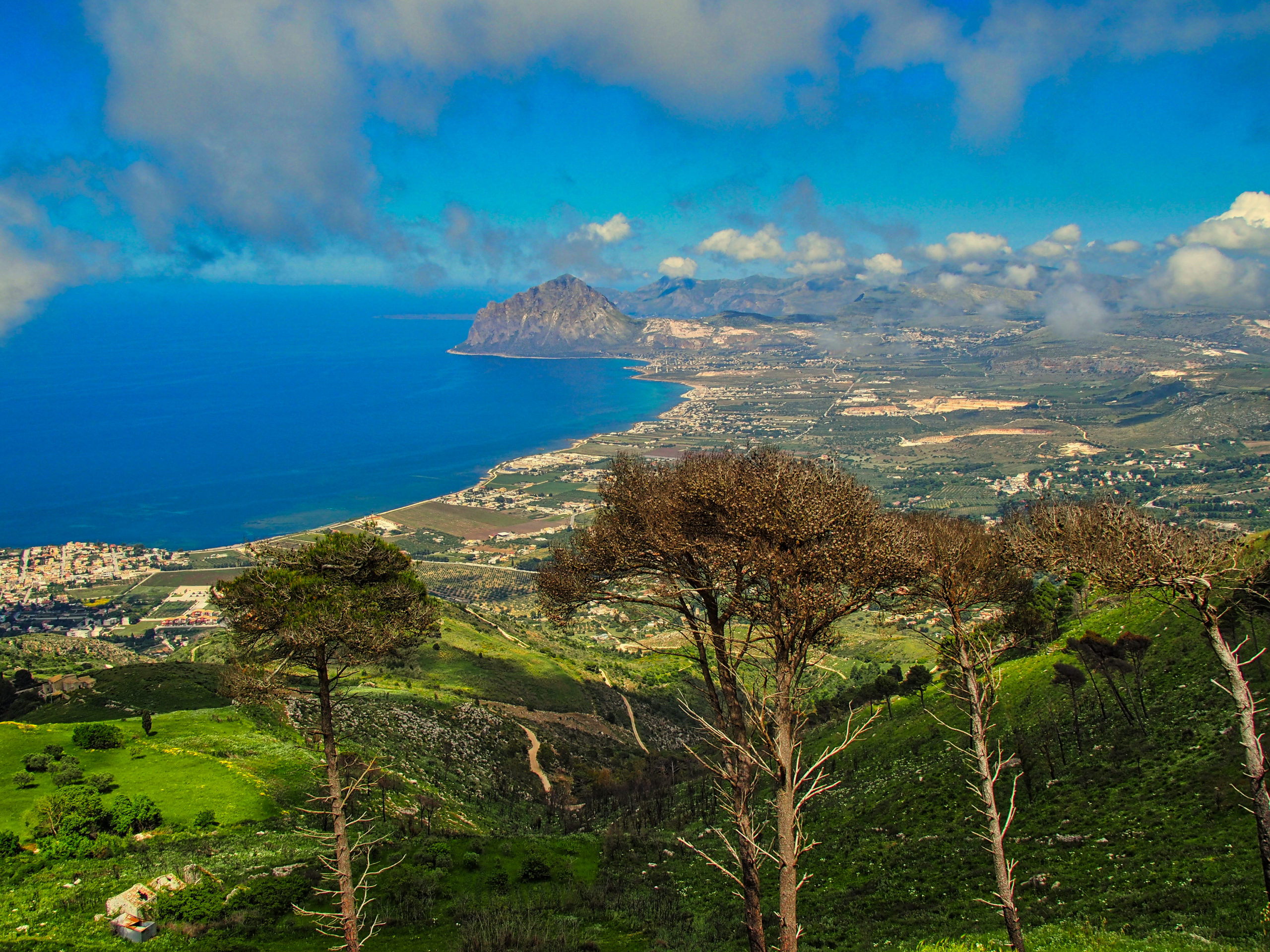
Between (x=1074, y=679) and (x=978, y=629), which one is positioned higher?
(x=978, y=629)

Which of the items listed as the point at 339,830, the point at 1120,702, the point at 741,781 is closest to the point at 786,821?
the point at 741,781

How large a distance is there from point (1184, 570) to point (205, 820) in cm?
2311

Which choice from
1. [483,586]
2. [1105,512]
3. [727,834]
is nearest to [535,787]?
[727,834]

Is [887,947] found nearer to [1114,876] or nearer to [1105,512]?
[1114,876]

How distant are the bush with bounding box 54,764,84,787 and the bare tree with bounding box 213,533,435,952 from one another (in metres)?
12.2

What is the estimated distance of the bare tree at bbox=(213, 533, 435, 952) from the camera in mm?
11062

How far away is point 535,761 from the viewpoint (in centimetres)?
3428

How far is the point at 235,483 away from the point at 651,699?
13012 cm

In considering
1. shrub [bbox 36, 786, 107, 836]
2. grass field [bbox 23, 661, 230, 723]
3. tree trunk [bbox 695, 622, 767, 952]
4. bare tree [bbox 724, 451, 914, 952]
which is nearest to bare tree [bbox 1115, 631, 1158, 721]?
bare tree [bbox 724, 451, 914, 952]

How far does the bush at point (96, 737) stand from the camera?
2205 centimetres

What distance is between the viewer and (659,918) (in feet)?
54.9

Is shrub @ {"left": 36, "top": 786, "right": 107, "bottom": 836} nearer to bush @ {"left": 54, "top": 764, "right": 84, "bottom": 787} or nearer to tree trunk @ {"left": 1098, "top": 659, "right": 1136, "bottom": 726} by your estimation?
bush @ {"left": 54, "top": 764, "right": 84, "bottom": 787}

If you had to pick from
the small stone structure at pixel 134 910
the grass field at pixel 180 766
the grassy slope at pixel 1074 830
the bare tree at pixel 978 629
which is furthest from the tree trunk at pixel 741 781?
the grass field at pixel 180 766

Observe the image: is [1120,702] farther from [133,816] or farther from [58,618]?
[58,618]
